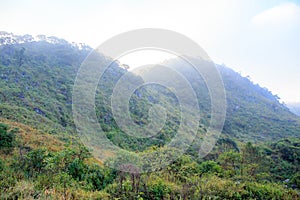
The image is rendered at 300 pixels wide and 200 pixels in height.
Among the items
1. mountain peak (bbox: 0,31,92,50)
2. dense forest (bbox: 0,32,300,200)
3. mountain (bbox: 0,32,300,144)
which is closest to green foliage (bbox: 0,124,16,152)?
dense forest (bbox: 0,32,300,200)

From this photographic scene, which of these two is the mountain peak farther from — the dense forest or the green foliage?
the green foliage

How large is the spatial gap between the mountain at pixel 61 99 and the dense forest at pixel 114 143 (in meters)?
0.11

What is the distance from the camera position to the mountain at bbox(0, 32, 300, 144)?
20016mm

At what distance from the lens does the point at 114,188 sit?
192 inches

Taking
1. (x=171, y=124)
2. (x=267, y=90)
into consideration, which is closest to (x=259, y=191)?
(x=171, y=124)

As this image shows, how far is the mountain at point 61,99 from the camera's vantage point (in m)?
20.0

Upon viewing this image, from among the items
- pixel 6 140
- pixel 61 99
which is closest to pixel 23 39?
pixel 61 99

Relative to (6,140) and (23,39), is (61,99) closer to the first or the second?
(6,140)

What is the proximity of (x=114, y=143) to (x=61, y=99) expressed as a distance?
477 inches

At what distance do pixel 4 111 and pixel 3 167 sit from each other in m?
12.9

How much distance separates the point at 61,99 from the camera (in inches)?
1015

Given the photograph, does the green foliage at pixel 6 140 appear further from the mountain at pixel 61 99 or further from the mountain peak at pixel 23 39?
the mountain peak at pixel 23 39

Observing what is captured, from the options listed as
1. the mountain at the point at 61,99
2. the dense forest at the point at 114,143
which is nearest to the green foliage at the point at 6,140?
the dense forest at the point at 114,143

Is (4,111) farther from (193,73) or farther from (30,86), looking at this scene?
(193,73)
